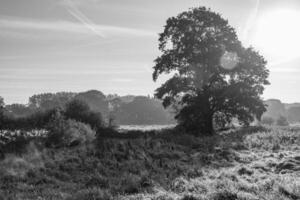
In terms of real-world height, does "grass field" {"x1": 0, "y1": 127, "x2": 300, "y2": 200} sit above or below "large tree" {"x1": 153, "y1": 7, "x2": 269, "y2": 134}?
below

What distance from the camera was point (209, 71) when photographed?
36.0m

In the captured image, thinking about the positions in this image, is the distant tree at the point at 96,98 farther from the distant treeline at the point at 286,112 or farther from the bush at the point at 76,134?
the bush at the point at 76,134

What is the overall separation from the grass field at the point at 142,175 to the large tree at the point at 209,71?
14.8 m

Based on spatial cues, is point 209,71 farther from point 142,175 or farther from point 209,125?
point 142,175

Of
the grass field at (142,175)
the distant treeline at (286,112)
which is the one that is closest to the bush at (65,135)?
the grass field at (142,175)

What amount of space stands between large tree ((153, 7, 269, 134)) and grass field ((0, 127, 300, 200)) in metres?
14.8

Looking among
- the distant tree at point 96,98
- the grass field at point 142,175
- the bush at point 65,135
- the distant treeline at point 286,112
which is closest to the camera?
the grass field at point 142,175

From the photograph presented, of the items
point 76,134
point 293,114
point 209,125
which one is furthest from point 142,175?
point 293,114

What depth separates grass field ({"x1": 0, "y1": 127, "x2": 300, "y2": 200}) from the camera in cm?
995

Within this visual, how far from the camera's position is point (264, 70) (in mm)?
35562

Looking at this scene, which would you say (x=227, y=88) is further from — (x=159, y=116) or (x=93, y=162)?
(x=159, y=116)

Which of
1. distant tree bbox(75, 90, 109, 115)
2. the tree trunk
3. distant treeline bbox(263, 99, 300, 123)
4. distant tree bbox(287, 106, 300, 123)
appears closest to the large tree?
the tree trunk

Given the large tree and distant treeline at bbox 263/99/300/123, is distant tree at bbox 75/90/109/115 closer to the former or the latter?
distant treeline at bbox 263/99/300/123

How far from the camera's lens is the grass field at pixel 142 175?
9.95 m
